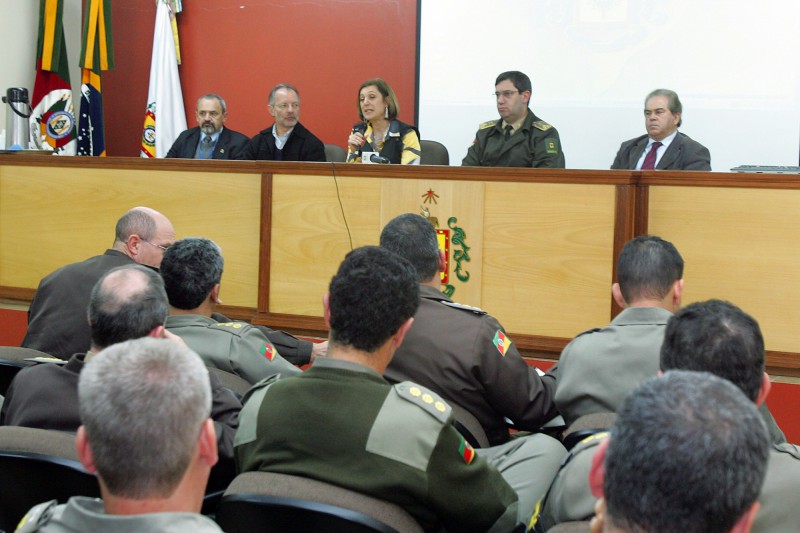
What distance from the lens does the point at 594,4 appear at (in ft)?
19.7

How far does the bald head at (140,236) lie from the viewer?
135 inches

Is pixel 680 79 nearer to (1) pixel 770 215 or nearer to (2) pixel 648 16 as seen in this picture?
(2) pixel 648 16

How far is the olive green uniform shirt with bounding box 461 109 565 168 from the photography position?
513 centimetres

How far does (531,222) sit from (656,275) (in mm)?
1524

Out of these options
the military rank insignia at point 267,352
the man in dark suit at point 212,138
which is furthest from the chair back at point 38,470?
the man in dark suit at point 212,138

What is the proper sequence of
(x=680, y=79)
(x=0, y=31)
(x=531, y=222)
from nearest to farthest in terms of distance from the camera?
(x=531, y=222) → (x=680, y=79) → (x=0, y=31)

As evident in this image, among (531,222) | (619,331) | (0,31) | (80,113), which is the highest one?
(0,31)

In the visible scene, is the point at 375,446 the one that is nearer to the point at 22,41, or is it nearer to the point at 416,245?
the point at 416,245

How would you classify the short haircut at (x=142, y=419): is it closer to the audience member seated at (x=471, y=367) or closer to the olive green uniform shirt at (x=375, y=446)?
the olive green uniform shirt at (x=375, y=446)

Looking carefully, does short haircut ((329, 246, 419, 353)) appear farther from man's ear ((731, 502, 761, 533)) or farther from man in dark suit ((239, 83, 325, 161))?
man in dark suit ((239, 83, 325, 161))

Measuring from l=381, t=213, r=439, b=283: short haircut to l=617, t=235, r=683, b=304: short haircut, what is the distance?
1.82 ft

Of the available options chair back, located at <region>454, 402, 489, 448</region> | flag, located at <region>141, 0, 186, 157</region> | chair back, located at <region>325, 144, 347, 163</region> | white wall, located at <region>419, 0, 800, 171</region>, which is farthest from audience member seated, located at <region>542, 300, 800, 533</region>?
flag, located at <region>141, 0, 186, 157</region>

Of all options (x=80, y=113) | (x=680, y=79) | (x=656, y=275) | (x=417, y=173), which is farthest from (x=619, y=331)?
(x=80, y=113)

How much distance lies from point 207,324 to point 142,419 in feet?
4.91
